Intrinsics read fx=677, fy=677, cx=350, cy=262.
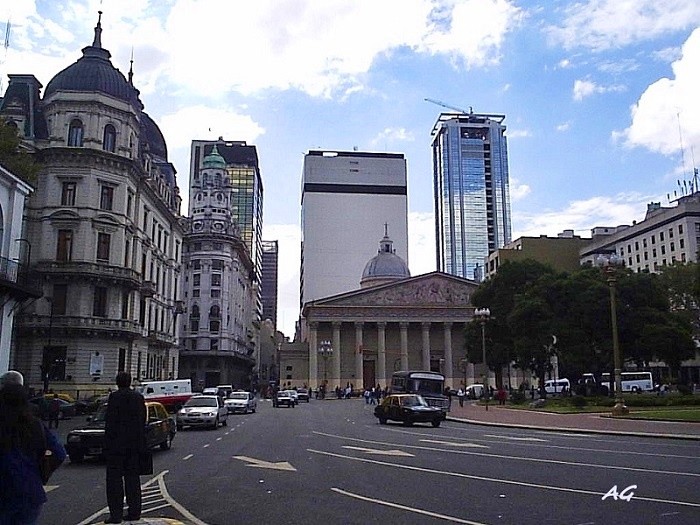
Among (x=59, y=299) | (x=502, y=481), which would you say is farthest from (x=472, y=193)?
(x=502, y=481)

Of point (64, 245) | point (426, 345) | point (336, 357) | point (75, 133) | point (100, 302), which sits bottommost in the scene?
point (336, 357)

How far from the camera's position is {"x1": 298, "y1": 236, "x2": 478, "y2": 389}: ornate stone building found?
106 metres

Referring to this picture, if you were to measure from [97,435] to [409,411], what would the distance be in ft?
57.8

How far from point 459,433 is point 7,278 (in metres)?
20.1

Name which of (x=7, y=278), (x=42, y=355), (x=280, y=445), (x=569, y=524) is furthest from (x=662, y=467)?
(x=42, y=355)

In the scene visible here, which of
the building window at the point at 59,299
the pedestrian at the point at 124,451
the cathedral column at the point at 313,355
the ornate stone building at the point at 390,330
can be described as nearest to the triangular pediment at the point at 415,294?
the ornate stone building at the point at 390,330

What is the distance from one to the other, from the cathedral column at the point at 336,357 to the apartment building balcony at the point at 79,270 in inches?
2278

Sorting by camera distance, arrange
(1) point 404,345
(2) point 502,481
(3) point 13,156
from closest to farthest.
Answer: (2) point 502,481, (3) point 13,156, (1) point 404,345

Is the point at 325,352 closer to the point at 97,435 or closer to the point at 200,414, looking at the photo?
the point at 200,414

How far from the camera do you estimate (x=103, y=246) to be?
51094 millimetres

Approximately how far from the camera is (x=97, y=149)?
50000 millimetres

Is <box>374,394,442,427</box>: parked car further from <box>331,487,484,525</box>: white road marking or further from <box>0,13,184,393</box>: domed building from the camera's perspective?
<box>0,13,184,393</box>: domed building

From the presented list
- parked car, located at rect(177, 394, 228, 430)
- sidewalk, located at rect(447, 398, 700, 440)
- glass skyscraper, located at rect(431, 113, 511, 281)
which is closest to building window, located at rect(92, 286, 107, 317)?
parked car, located at rect(177, 394, 228, 430)

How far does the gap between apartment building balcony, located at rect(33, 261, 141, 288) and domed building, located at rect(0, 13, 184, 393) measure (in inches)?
2.8
